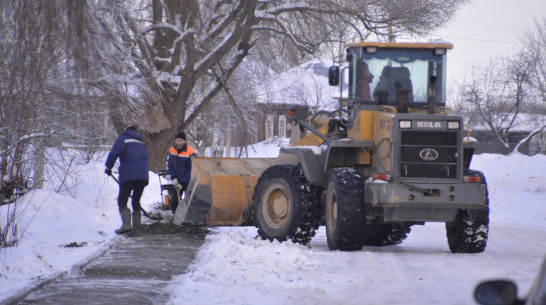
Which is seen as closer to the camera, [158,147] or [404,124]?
[404,124]

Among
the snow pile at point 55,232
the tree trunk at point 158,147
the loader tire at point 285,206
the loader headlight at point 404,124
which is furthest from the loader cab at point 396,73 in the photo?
the tree trunk at point 158,147

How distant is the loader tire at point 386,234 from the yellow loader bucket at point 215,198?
78.9 inches

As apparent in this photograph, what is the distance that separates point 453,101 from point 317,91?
16081mm

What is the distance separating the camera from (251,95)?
1332 inches

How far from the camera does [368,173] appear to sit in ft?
41.3

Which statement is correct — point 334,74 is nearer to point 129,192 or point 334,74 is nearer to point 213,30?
point 129,192

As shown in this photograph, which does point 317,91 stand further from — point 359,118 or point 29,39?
point 29,39

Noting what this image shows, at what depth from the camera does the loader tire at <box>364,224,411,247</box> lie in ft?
44.3

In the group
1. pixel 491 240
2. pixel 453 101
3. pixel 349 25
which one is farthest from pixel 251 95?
pixel 453 101

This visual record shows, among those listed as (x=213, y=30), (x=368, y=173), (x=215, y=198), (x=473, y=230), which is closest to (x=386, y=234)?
(x=368, y=173)

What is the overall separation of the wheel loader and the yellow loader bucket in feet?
0.05

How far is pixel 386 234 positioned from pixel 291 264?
4239 millimetres

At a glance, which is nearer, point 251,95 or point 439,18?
point 439,18

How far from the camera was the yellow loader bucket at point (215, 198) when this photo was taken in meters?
13.8
